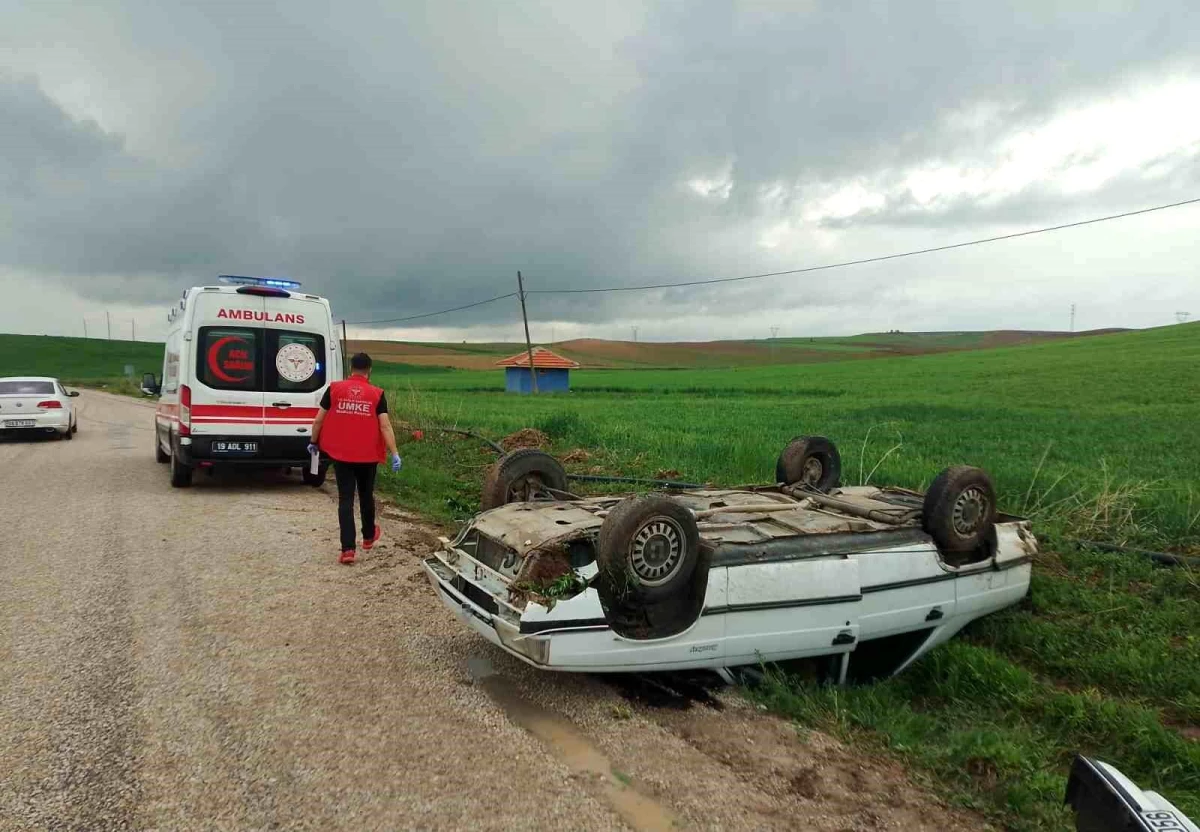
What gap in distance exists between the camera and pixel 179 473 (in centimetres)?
1033

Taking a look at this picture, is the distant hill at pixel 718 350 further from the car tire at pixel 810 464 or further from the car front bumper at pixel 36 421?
the car tire at pixel 810 464

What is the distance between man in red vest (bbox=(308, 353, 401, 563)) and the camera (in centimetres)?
670

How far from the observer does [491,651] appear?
15.4 feet

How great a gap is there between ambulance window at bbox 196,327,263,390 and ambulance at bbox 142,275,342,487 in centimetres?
1

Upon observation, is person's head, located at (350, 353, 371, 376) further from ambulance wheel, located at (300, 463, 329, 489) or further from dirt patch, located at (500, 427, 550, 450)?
dirt patch, located at (500, 427, 550, 450)

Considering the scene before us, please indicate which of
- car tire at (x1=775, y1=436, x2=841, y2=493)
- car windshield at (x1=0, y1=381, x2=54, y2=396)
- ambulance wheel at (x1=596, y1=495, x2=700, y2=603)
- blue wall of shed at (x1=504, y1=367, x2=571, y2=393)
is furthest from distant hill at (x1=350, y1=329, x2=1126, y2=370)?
ambulance wheel at (x1=596, y1=495, x2=700, y2=603)

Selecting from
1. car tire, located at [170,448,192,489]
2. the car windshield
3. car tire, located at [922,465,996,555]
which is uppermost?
the car windshield

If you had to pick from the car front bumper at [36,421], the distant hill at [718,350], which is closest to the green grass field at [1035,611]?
the car front bumper at [36,421]

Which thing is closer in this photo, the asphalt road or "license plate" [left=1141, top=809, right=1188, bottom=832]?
"license plate" [left=1141, top=809, right=1188, bottom=832]

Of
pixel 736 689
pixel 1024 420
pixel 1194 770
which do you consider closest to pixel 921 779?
pixel 736 689

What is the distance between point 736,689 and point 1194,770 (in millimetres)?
2219

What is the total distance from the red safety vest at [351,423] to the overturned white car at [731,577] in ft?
7.14

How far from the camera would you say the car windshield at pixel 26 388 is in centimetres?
1709

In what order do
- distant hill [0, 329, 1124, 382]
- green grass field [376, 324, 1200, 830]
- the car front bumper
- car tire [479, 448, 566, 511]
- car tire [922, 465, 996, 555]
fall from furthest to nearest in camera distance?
1. distant hill [0, 329, 1124, 382]
2. the car front bumper
3. car tire [479, 448, 566, 511]
4. car tire [922, 465, 996, 555]
5. green grass field [376, 324, 1200, 830]
